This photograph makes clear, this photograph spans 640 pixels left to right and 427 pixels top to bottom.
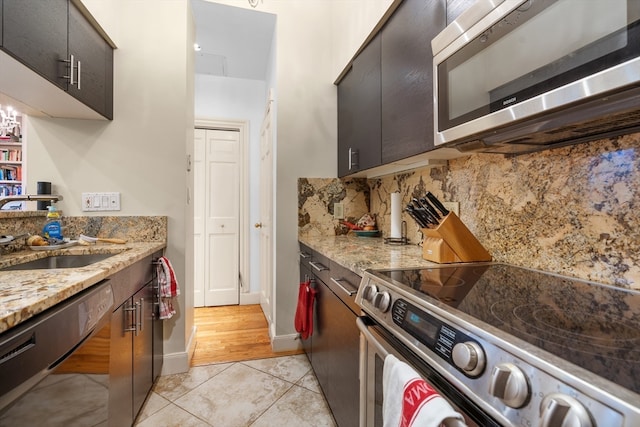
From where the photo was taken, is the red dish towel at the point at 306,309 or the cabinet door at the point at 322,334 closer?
the cabinet door at the point at 322,334

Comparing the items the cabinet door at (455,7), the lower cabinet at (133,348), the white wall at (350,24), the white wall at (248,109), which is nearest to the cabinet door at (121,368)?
the lower cabinet at (133,348)

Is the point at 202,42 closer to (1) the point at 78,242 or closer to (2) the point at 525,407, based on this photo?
(1) the point at 78,242

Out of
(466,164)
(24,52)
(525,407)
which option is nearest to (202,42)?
(24,52)

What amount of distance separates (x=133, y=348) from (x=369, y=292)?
1253mm

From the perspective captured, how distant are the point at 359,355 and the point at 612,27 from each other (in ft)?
3.71

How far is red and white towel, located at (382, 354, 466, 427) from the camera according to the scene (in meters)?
0.55

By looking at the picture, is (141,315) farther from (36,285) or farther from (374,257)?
(374,257)

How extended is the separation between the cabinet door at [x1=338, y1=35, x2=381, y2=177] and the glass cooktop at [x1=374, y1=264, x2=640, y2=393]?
0.92m

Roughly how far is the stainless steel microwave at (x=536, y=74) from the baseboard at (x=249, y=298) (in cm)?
293

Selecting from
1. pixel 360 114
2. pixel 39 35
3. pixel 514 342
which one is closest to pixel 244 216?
pixel 360 114

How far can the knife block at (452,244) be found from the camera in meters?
1.23

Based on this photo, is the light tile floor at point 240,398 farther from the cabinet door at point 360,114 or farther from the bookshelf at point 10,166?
the bookshelf at point 10,166

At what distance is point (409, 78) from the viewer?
139 cm

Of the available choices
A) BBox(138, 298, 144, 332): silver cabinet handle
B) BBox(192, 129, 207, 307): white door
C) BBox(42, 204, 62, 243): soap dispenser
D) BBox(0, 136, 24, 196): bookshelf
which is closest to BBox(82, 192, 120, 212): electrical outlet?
BBox(42, 204, 62, 243): soap dispenser
